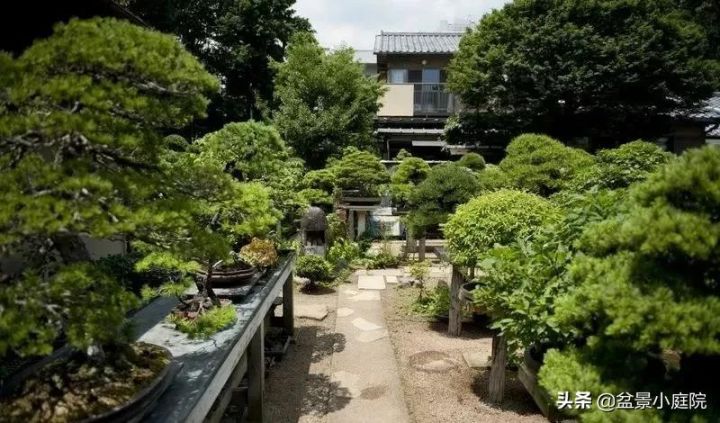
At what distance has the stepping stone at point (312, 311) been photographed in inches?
298

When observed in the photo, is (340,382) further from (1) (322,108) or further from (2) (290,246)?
(1) (322,108)

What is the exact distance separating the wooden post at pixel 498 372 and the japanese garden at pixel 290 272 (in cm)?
3

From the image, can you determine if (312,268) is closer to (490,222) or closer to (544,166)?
(490,222)

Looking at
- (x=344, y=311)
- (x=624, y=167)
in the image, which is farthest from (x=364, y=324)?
(x=624, y=167)

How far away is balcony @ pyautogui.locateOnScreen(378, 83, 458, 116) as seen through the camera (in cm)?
2005

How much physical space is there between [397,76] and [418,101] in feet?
5.65

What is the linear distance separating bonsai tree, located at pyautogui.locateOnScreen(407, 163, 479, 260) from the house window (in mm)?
13313

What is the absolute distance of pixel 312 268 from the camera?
9.02 meters

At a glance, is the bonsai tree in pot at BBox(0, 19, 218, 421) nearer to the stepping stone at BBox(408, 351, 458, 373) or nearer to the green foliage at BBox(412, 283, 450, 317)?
the stepping stone at BBox(408, 351, 458, 373)

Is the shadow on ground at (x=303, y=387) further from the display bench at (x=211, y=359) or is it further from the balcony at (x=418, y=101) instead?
the balcony at (x=418, y=101)

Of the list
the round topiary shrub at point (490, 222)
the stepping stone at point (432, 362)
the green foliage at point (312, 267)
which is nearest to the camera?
the round topiary shrub at point (490, 222)

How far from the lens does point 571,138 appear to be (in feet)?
49.8

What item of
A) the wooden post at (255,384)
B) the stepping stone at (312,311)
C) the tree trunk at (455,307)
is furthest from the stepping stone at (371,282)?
the wooden post at (255,384)

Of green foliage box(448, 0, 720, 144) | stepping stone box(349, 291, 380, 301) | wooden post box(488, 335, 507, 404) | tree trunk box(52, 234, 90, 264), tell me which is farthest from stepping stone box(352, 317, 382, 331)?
green foliage box(448, 0, 720, 144)
